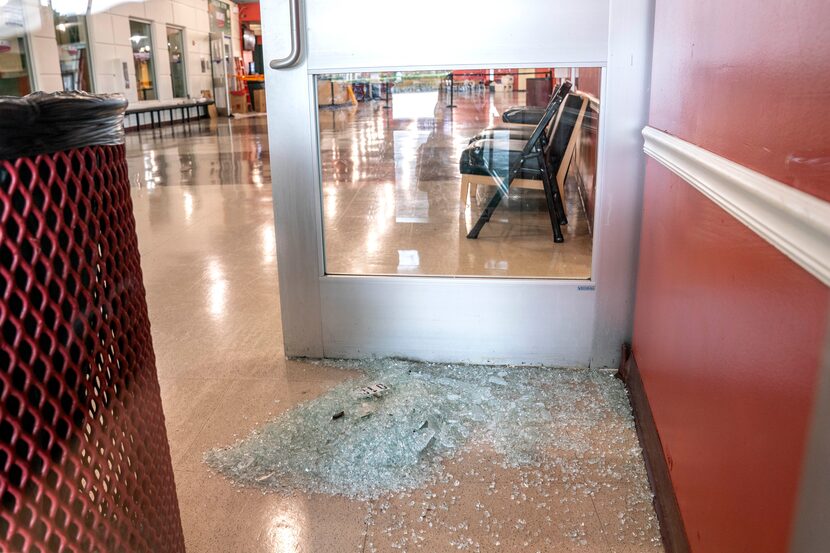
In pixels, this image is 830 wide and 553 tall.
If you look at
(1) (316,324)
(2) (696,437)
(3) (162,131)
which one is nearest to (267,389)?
(1) (316,324)

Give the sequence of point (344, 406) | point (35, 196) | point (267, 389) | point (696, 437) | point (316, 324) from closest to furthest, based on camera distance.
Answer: point (35, 196) < point (696, 437) < point (344, 406) < point (267, 389) < point (316, 324)

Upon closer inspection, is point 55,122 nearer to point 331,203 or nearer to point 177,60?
point 331,203

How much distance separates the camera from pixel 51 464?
0.90 meters

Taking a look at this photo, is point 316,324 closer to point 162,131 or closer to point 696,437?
point 696,437

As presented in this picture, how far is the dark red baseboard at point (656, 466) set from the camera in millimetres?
1594

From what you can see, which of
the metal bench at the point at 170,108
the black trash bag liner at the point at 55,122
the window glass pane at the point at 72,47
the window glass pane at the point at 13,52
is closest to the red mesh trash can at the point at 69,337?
the black trash bag liner at the point at 55,122

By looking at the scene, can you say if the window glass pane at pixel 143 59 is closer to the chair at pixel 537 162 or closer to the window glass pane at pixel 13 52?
the window glass pane at pixel 13 52

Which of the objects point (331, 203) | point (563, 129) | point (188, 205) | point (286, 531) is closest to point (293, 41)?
point (331, 203)

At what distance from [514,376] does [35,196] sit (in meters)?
2.02

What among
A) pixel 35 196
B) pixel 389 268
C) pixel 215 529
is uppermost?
pixel 35 196

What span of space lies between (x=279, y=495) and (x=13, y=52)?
1213cm

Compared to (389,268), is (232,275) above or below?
below

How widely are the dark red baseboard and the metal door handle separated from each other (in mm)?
1675

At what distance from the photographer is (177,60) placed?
1828cm
